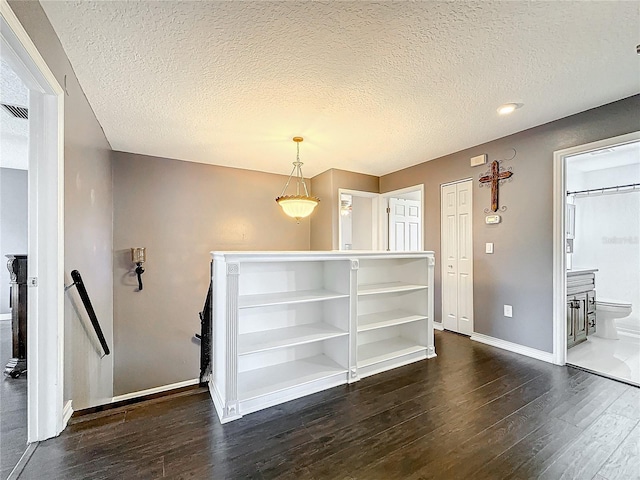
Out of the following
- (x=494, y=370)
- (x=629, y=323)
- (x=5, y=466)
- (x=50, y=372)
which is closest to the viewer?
(x=5, y=466)

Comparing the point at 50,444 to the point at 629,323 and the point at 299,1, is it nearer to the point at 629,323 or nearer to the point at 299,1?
the point at 299,1

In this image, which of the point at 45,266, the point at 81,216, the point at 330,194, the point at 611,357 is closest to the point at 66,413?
the point at 45,266

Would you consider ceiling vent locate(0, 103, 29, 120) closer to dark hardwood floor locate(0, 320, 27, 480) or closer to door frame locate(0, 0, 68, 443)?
door frame locate(0, 0, 68, 443)

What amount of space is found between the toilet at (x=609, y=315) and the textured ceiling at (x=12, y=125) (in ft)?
19.4

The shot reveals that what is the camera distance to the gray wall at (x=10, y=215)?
4.69 metres

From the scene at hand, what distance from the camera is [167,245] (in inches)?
163

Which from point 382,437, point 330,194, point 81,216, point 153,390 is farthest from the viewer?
point 330,194

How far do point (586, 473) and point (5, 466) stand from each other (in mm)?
3029

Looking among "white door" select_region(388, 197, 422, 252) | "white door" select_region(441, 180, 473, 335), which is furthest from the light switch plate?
"white door" select_region(388, 197, 422, 252)

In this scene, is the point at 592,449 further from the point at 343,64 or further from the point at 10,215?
the point at 10,215

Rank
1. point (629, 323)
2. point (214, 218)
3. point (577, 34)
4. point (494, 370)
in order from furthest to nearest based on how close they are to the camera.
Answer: point (214, 218) < point (629, 323) < point (494, 370) < point (577, 34)

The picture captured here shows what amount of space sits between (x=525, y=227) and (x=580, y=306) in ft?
4.07

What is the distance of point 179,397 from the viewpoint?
2.23 m

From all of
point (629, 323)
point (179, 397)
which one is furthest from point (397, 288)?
A: point (629, 323)
